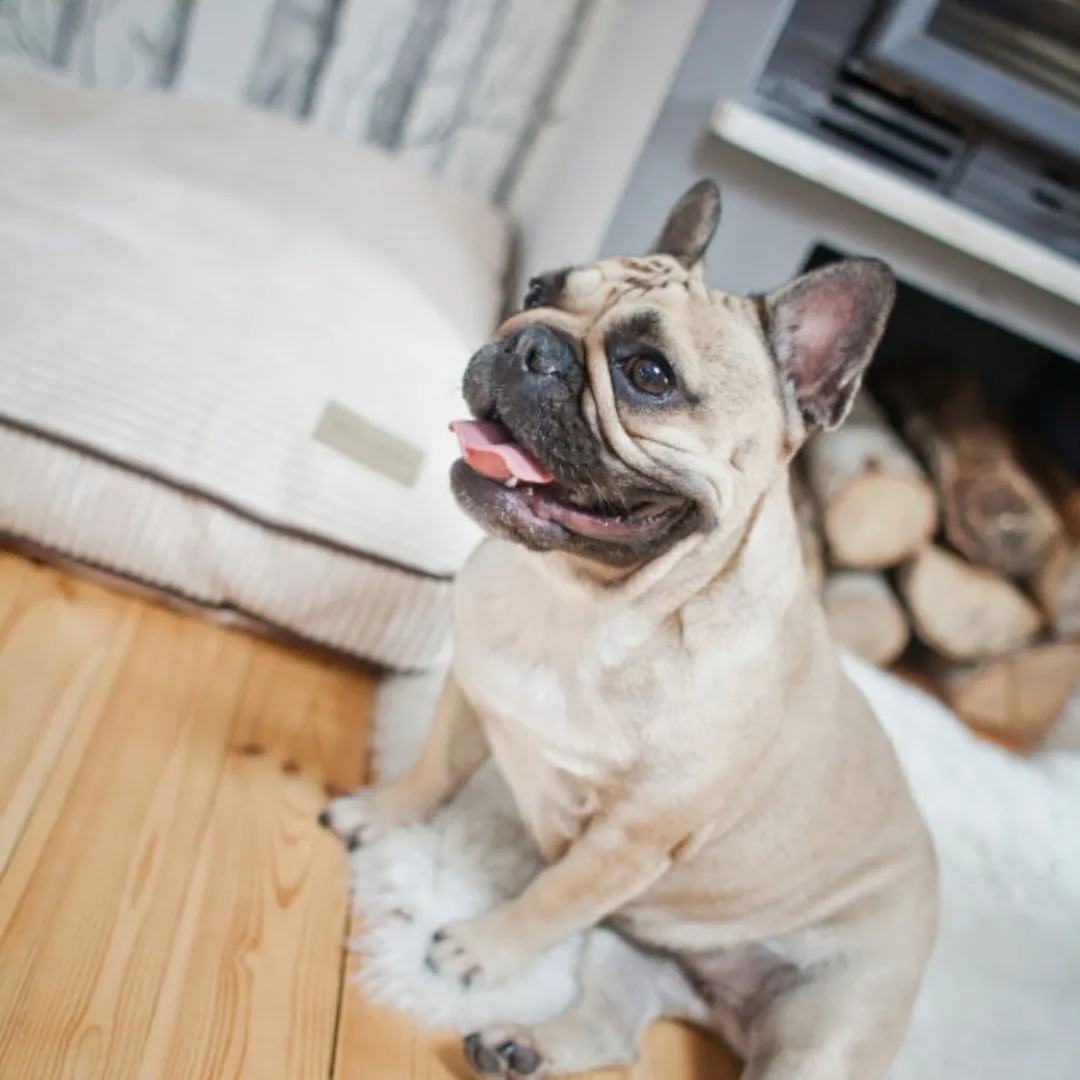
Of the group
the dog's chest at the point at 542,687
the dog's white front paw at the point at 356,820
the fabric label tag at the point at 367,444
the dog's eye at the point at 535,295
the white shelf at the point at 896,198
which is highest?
the white shelf at the point at 896,198

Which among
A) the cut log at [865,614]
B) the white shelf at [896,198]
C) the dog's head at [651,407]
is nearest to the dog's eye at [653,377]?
the dog's head at [651,407]

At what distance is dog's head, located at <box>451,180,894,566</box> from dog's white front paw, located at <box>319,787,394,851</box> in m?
0.50

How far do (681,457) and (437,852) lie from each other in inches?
25.4

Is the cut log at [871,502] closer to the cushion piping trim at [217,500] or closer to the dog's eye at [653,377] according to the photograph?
the cushion piping trim at [217,500]

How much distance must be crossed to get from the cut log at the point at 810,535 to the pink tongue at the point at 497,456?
1230 mm

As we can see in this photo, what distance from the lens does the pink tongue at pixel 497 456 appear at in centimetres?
97

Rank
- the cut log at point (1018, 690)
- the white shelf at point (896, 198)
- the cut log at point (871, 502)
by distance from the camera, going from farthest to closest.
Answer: the cut log at point (1018, 690) < the cut log at point (871, 502) < the white shelf at point (896, 198)

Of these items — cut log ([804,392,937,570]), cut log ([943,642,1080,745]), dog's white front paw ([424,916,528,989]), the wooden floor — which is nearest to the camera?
the wooden floor

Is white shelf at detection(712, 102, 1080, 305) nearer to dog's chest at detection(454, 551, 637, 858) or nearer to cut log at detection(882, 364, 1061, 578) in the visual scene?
cut log at detection(882, 364, 1061, 578)

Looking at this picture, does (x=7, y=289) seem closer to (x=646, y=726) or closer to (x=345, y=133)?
(x=646, y=726)

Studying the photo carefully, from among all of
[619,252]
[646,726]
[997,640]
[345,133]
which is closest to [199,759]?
[646,726]

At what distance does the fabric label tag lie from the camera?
58.6 inches

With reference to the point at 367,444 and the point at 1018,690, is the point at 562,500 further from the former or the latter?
the point at 1018,690

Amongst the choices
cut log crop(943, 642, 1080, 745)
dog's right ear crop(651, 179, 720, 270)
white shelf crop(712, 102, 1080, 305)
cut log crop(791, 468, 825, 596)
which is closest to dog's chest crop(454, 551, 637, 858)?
dog's right ear crop(651, 179, 720, 270)
